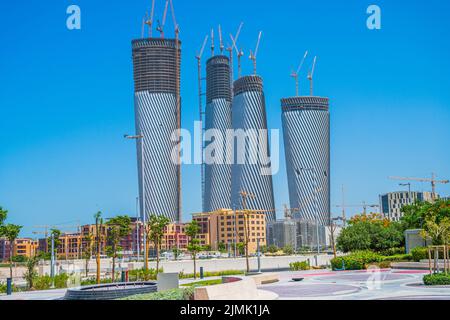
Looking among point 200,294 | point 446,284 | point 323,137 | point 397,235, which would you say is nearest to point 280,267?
point 397,235

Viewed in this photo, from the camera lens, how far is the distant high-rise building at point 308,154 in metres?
172

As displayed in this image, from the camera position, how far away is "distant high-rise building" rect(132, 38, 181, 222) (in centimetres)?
17200

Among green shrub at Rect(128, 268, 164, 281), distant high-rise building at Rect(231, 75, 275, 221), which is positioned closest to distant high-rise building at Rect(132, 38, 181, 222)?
distant high-rise building at Rect(231, 75, 275, 221)

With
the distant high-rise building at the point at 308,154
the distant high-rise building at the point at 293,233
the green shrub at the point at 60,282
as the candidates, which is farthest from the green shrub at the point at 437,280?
the distant high-rise building at the point at 293,233

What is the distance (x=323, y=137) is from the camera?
6762 inches

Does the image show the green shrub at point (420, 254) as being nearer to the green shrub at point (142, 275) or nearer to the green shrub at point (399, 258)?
the green shrub at point (399, 258)

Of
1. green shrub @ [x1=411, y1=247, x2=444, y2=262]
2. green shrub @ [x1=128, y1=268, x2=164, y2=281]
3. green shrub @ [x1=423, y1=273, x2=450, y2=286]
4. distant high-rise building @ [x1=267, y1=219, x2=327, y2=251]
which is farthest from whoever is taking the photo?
distant high-rise building @ [x1=267, y1=219, x2=327, y2=251]

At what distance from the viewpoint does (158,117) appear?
175125 mm

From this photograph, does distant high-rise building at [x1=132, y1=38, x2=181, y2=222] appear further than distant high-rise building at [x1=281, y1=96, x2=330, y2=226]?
No

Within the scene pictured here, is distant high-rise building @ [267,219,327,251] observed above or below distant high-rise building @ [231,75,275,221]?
below

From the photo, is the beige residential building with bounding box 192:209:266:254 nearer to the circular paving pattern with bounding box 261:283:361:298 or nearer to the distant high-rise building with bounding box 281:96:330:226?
the distant high-rise building with bounding box 281:96:330:226

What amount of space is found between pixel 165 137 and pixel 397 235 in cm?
13129

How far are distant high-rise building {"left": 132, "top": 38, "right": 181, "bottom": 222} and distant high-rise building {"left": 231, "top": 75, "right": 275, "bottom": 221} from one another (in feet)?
65.8

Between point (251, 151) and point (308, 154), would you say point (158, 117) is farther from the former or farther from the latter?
point (308, 154)
